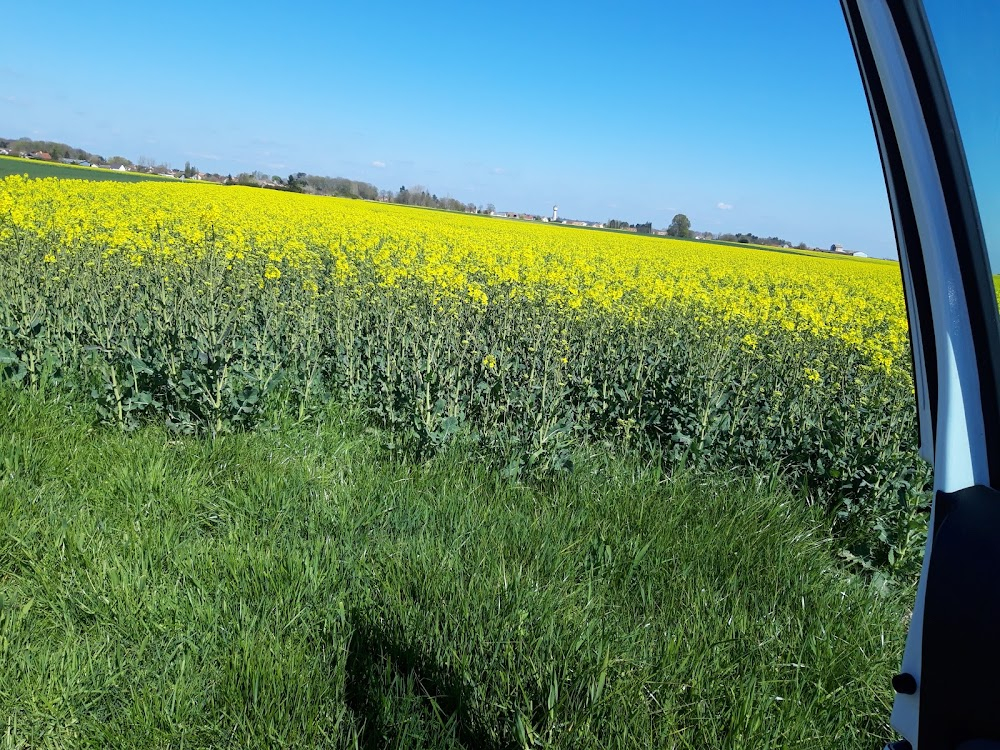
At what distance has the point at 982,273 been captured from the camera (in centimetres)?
70

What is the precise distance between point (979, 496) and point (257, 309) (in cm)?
660

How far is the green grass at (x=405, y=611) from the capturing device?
6.88 feet

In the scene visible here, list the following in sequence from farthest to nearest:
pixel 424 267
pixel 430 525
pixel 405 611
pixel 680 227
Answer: pixel 680 227, pixel 424 267, pixel 430 525, pixel 405 611

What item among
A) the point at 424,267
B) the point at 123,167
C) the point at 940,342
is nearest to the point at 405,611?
the point at 940,342

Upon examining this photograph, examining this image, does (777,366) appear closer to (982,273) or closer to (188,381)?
(188,381)

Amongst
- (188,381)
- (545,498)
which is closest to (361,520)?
(545,498)

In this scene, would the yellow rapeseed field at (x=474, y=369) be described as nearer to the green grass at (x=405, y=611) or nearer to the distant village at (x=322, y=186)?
the green grass at (x=405, y=611)

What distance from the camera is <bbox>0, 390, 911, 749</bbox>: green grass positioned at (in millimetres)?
A: 2098

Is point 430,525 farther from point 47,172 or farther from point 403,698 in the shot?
point 47,172

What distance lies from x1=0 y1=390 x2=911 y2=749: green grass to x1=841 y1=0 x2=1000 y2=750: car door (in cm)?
156

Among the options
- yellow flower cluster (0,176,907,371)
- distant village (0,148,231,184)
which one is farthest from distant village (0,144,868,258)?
yellow flower cluster (0,176,907,371)

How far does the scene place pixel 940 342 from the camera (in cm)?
72

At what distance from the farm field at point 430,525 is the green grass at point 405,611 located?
13 millimetres

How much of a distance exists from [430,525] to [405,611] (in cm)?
75
